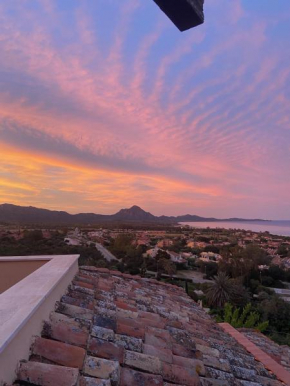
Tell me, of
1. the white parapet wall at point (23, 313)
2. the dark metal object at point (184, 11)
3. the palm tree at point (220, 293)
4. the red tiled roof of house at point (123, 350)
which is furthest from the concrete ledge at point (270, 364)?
the palm tree at point (220, 293)

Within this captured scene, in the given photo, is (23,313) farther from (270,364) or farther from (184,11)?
(270,364)

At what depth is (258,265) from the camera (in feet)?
132

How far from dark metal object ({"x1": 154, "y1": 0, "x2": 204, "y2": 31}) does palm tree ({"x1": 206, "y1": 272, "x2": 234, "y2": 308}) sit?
27340 millimetres

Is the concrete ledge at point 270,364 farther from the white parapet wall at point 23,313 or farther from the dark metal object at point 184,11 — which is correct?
the dark metal object at point 184,11

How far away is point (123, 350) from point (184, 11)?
1.98 metres

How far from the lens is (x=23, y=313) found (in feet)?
5.45

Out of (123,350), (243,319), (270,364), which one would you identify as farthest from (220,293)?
(123,350)

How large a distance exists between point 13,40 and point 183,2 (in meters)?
6.60

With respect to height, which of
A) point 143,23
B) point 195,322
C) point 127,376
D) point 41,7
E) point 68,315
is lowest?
point 195,322

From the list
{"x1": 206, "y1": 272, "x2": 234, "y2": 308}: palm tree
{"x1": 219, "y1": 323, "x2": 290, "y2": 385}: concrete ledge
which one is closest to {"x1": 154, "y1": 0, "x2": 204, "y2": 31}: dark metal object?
{"x1": 219, "y1": 323, "x2": 290, "y2": 385}: concrete ledge

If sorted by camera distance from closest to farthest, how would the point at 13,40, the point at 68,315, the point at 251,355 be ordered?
the point at 68,315, the point at 251,355, the point at 13,40

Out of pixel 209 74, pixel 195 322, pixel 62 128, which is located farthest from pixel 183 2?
pixel 62 128

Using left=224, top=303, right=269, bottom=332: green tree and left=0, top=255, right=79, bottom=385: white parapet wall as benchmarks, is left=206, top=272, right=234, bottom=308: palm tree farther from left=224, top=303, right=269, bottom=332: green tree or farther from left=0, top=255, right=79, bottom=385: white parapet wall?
left=0, top=255, right=79, bottom=385: white parapet wall

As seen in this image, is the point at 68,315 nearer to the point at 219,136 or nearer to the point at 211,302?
the point at 219,136
